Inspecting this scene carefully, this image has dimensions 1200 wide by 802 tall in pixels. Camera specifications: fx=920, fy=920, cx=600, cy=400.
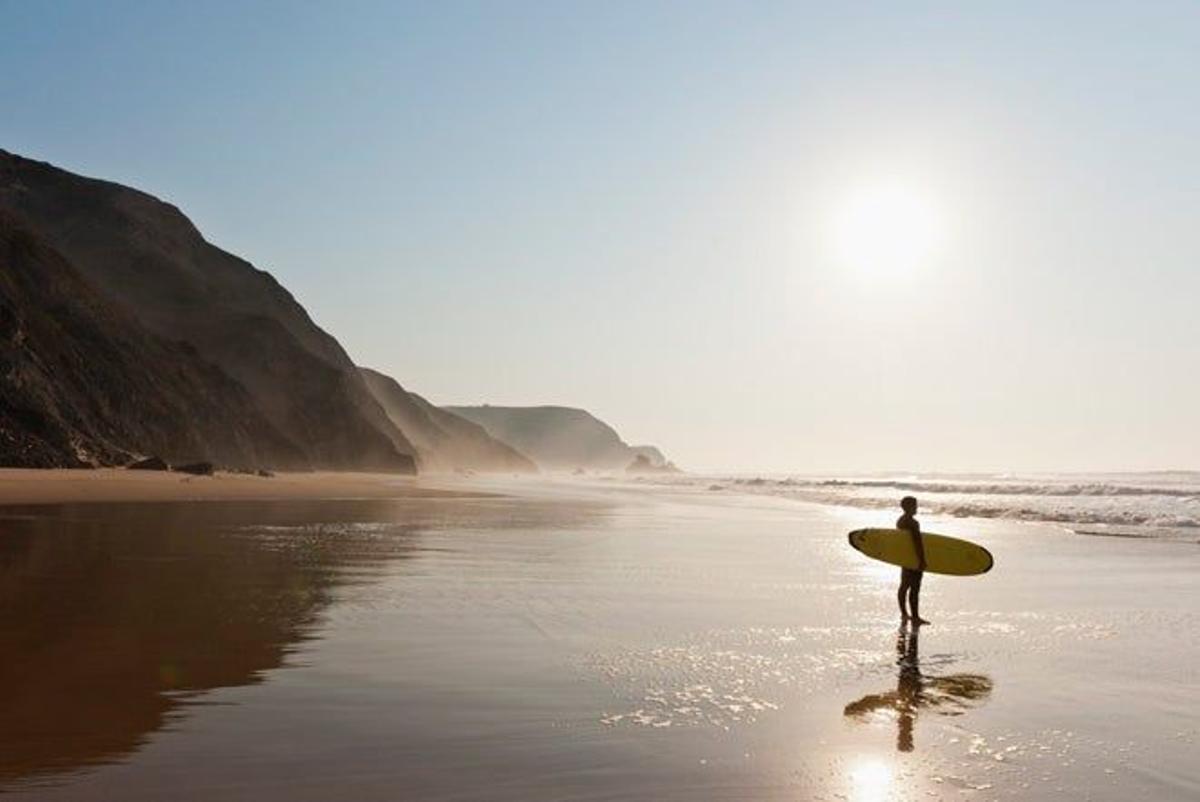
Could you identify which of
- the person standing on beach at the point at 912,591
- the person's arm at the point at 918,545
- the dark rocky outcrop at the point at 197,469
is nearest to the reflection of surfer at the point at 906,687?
the person standing on beach at the point at 912,591

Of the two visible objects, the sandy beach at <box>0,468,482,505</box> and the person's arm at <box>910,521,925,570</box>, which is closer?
the person's arm at <box>910,521,925,570</box>

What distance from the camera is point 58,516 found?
76.7 feet

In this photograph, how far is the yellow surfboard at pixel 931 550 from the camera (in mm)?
14430

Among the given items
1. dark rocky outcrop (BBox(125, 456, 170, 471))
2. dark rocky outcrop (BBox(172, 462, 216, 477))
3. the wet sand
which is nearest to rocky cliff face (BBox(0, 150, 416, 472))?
dark rocky outcrop (BBox(172, 462, 216, 477))

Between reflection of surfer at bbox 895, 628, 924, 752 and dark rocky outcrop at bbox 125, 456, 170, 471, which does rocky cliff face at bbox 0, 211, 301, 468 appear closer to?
dark rocky outcrop at bbox 125, 456, 170, 471

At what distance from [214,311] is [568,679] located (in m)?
91.9

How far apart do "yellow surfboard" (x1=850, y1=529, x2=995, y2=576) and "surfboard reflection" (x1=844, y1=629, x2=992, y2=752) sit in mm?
4473

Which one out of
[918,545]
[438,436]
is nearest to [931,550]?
[918,545]

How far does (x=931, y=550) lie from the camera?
15484mm

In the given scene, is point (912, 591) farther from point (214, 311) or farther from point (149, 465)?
point (214, 311)

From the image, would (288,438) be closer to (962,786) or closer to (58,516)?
(58,516)

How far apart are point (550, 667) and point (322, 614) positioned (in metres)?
3.89

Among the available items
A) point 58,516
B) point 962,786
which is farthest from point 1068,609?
point 58,516

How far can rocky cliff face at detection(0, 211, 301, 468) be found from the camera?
41.4 metres
